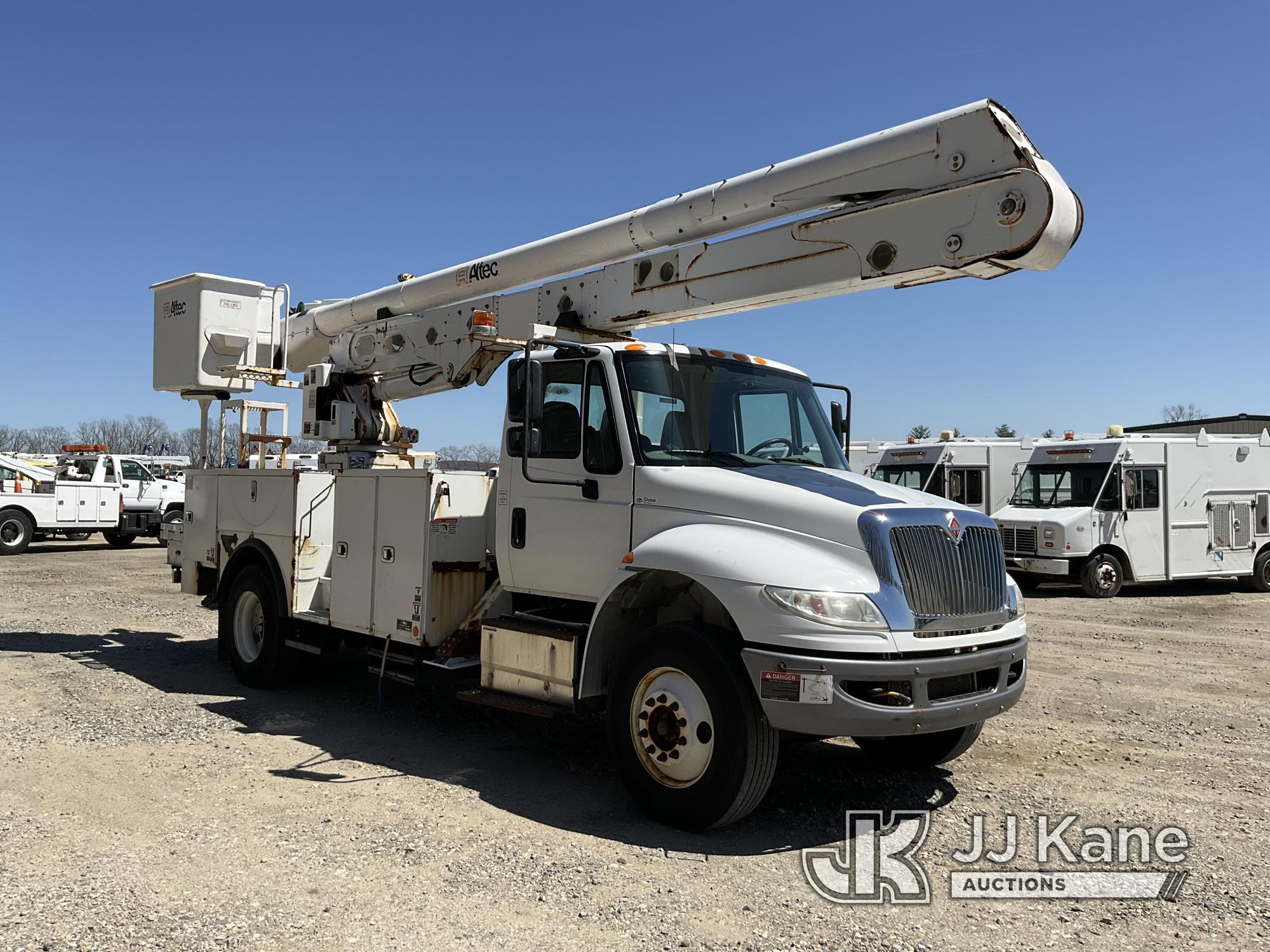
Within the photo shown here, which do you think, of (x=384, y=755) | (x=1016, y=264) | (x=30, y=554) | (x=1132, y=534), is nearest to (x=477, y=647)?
(x=384, y=755)

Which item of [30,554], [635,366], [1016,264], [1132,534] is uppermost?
[1016,264]

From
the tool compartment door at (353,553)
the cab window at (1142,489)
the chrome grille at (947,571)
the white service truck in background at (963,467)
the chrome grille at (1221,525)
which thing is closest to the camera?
the chrome grille at (947,571)

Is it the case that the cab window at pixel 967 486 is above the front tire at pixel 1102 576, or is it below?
above

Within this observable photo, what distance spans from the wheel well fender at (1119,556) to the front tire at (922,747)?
12338 millimetres

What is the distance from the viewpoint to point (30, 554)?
2286 cm

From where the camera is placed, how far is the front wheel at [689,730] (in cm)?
496

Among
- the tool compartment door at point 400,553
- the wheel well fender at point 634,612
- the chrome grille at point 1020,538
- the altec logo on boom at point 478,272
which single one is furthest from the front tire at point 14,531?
the wheel well fender at point 634,612

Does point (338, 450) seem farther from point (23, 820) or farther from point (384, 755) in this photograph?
point (23, 820)

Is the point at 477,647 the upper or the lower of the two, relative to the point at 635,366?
lower

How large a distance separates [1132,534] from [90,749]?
16606 mm

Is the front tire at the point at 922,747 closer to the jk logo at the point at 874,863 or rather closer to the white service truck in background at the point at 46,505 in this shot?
the jk logo at the point at 874,863

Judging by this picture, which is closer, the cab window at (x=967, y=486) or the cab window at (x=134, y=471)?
the cab window at (x=967, y=486)

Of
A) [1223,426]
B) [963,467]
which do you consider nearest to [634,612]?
[963,467]

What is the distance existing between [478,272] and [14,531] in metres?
19.8
